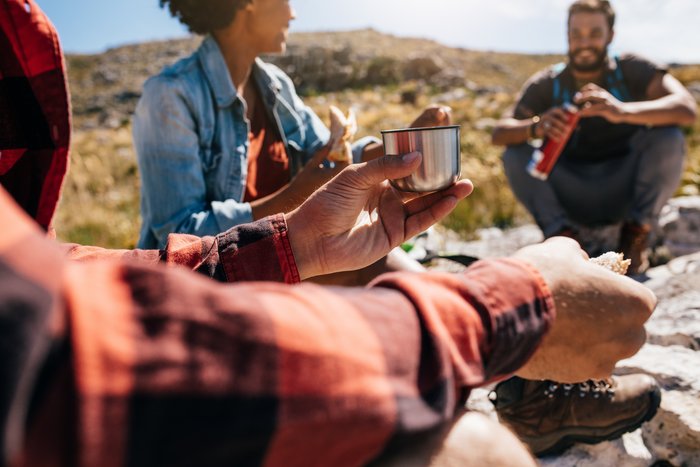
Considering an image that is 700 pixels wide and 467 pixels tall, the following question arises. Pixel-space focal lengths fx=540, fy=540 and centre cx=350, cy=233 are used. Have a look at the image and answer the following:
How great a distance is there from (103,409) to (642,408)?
166cm

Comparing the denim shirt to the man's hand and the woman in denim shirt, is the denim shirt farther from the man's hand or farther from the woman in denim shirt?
the man's hand

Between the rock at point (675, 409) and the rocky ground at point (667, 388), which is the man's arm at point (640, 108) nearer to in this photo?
the rocky ground at point (667, 388)

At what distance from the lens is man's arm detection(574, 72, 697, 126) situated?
11.1 ft

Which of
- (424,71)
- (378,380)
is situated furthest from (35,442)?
(424,71)

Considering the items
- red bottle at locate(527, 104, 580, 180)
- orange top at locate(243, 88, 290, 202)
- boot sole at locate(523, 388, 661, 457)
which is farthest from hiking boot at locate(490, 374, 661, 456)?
red bottle at locate(527, 104, 580, 180)

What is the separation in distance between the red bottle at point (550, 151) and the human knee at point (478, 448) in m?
2.83

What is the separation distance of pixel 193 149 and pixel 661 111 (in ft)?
9.66

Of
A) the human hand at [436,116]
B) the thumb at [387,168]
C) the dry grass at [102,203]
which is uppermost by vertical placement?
the thumb at [387,168]

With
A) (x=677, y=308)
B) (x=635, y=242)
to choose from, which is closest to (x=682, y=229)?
(x=635, y=242)

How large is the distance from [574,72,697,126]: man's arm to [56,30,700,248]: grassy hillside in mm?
→ 1617

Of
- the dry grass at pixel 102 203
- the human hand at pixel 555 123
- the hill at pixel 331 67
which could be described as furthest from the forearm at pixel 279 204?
the hill at pixel 331 67

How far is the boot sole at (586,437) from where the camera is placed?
Answer: 165 centimetres

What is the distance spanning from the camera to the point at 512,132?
383 cm

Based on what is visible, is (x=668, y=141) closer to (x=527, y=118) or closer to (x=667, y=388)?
(x=527, y=118)
